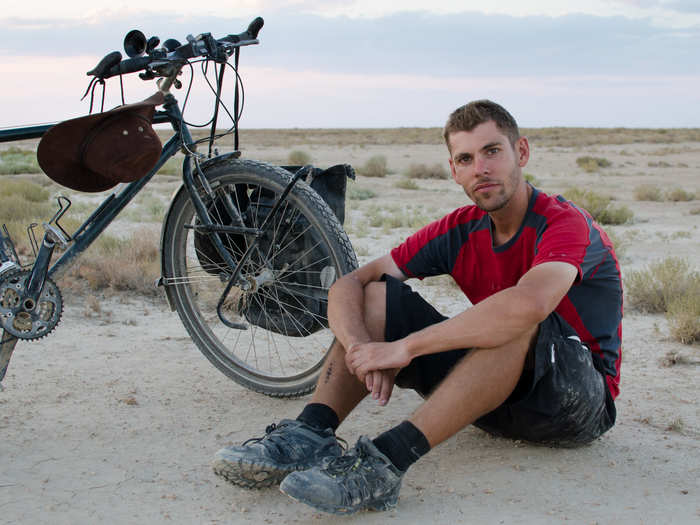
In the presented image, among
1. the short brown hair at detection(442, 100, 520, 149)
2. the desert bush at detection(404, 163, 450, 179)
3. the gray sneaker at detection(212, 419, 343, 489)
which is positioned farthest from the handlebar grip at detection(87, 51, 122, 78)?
the desert bush at detection(404, 163, 450, 179)

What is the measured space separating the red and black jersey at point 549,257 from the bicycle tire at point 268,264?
509 mm

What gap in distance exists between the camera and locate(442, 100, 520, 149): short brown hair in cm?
304

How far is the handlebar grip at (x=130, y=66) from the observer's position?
140 inches

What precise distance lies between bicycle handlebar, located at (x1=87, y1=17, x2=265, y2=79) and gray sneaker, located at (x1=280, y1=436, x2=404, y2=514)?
195 centimetres

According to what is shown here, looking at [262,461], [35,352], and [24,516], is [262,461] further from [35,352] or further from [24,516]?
[35,352]

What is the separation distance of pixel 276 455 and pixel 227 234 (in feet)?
4.40

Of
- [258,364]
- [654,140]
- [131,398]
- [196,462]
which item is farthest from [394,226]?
[654,140]

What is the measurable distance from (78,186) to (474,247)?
5.78 ft

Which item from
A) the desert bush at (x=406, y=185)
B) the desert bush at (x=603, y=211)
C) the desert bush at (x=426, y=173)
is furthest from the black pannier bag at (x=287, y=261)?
the desert bush at (x=426, y=173)

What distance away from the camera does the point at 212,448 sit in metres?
3.34

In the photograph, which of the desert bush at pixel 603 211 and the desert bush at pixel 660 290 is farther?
the desert bush at pixel 603 211

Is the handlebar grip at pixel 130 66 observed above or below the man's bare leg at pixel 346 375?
above

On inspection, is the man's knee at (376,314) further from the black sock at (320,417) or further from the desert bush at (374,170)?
the desert bush at (374,170)

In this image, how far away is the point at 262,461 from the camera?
9.04 ft
